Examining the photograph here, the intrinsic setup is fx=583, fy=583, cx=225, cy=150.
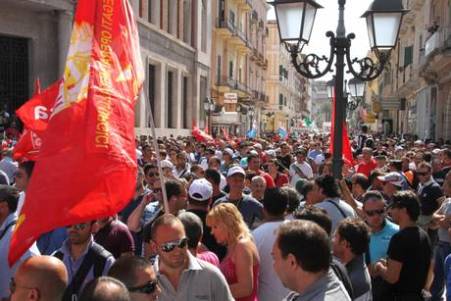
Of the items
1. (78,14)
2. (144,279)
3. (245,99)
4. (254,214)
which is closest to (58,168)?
(144,279)

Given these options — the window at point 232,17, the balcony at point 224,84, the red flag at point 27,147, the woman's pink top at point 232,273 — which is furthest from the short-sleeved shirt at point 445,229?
the window at point 232,17

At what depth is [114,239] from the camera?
4547 millimetres

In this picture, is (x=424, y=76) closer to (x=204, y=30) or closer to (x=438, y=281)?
(x=204, y=30)

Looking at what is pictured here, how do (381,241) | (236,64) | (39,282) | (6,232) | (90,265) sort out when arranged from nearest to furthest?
(39,282), (90,265), (6,232), (381,241), (236,64)

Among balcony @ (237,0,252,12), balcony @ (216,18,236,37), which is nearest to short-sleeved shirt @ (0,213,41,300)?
balcony @ (216,18,236,37)

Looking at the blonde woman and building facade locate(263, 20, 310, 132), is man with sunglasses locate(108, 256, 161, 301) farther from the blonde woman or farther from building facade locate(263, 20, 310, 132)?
building facade locate(263, 20, 310, 132)

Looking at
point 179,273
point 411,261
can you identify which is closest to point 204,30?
point 411,261

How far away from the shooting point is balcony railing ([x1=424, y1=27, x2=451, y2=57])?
21766 mm

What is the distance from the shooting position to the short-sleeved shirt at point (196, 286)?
3449mm

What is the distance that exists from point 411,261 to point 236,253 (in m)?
1.32

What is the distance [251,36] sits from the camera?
187 ft

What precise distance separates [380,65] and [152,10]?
67.5 ft

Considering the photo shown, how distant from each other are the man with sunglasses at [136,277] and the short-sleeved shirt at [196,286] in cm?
50

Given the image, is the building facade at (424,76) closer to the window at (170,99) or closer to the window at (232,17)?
the window at (170,99)
